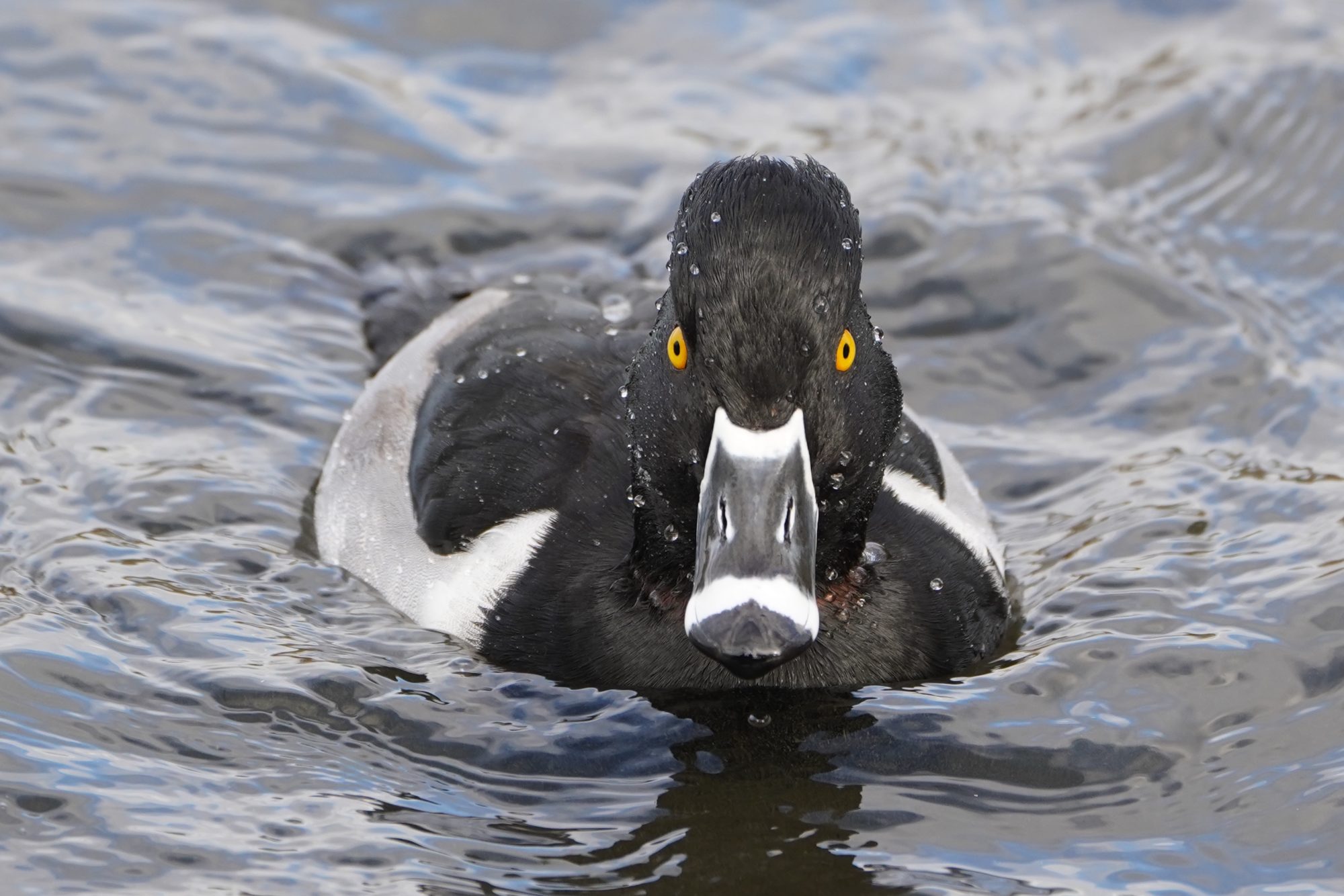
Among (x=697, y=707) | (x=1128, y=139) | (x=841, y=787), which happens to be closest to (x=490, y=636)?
(x=697, y=707)

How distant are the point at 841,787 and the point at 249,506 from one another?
279 cm

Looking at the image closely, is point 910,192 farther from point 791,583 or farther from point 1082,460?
point 791,583

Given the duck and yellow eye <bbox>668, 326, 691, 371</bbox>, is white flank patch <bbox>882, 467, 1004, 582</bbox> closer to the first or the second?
the duck

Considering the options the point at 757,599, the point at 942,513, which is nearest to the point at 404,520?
the point at 942,513

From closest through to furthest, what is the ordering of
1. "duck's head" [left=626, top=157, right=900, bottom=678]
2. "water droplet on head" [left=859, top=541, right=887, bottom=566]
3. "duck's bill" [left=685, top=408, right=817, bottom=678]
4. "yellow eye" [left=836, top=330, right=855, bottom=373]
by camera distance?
"duck's bill" [left=685, top=408, right=817, bottom=678], "duck's head" [left=626, top=157, right=900, bottom=678], "yellow eye" [left=836, top=330, right=855, bottom=373], "water droplet on head" [left=859, top=541, right=887, bottom=566]

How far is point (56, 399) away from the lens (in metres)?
7.36

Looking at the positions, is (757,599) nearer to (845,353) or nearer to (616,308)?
(845,353)

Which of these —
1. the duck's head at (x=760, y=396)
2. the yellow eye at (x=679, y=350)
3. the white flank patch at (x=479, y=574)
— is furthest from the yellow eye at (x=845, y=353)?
the white flank patch at (x=479, y=574)

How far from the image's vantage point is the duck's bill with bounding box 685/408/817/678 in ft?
14.7

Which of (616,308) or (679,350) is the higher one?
(616,308)

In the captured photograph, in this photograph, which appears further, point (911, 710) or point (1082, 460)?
point (1082, 460)

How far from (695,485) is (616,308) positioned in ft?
7.03

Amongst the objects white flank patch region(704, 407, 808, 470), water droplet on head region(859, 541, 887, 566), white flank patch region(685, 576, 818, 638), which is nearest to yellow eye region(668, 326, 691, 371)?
white flank patch region(704, 407, 808, 470)

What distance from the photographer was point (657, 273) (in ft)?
28.0
